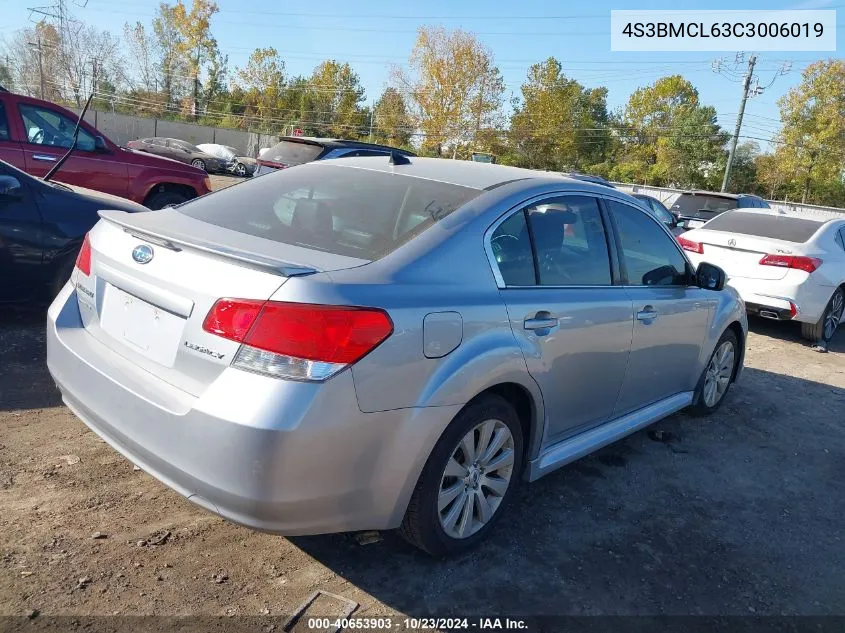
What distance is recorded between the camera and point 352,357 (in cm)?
235

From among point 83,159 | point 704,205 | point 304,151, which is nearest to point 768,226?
point 704,205

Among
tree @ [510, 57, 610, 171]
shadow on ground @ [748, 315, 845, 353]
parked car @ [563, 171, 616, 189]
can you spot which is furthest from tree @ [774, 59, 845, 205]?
parked car @ [563, 171, 616, 189]

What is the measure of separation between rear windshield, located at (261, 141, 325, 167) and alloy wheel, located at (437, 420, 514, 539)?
9499mm

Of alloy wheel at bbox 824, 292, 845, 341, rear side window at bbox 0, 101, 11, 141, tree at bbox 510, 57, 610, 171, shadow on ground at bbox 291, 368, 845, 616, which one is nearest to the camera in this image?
shadow on ground at bbox 291, 368, 845, 616

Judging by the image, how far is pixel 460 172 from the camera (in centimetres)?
357

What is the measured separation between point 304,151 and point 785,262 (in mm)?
7777

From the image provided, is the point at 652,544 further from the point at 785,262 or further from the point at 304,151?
the point at 304,151

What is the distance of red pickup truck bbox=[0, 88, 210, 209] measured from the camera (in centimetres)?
780

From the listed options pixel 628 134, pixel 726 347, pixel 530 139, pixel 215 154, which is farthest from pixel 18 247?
pixel 628 134

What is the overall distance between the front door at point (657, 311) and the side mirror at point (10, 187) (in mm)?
4287

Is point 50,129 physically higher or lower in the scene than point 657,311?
higher

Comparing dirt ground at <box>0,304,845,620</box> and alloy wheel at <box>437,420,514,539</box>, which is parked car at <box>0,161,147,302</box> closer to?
dirt ground at <box>0,304,845,620</box>

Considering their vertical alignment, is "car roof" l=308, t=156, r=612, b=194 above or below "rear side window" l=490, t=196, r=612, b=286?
above

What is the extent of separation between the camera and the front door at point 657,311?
3924 mm
